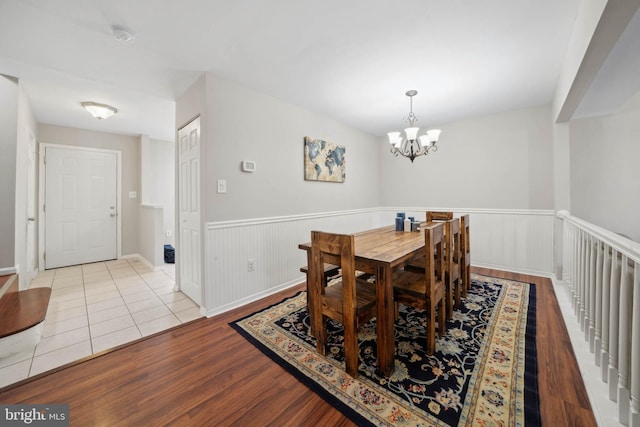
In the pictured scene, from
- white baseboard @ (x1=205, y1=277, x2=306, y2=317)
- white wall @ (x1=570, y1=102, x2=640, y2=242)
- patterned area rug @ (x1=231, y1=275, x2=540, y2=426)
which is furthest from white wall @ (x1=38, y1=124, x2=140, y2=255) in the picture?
white wall @ (x1=570, y1=102, x2=640, y2=242)

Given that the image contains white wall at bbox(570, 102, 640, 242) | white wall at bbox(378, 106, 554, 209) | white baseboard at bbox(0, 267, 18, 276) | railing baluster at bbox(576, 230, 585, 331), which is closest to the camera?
railing baluster at bbox(576, 230, 585, 331)

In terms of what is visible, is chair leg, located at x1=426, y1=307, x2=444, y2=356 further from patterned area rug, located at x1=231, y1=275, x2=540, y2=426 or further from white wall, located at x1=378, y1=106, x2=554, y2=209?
white wall, located at x1=378, y1=106, x2=554, y2=209

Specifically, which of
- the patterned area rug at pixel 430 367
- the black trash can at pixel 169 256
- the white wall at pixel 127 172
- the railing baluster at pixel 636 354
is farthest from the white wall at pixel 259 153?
the white wall at pixel 127 172

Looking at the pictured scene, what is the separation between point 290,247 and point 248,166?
118cm

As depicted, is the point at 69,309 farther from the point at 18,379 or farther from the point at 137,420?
the point at 137,420

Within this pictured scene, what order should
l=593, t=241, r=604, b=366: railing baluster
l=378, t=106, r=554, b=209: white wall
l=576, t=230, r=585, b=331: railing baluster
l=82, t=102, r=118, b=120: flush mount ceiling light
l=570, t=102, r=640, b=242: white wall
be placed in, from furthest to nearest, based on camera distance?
l=378, t=106, r=554, b=209: white wall
l=82, t=102, r=118, b=120: flush mount ceiling light
l=570, t=102, r=640, b=242: white wall
l=576, t=230, r=585, b=331: railing baluster
l=593, t=241, r=604, b=366: railing baluster

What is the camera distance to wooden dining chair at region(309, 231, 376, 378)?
151 centimetres

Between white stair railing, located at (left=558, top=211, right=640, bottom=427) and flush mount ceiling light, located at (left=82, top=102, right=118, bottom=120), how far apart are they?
5.00 meters

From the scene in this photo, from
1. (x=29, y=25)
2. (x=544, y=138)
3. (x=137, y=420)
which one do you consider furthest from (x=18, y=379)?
(x=544, y=138)

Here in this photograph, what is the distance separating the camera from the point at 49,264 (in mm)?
3910

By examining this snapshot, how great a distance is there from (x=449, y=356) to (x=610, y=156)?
3.36 m

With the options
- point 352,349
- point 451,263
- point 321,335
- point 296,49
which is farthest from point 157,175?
point 451,263

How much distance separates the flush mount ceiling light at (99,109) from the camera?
3.11m

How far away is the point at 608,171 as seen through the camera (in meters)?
2.92
